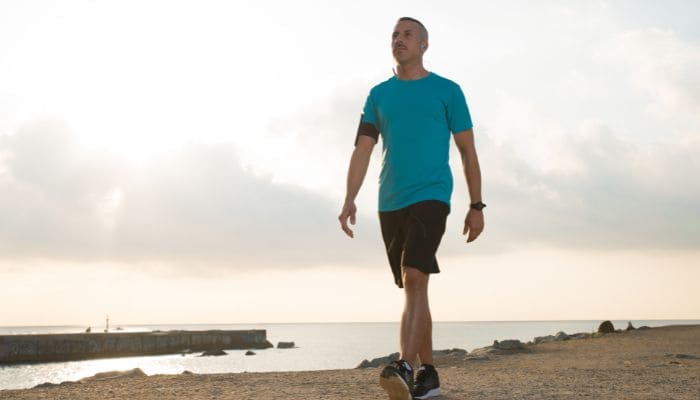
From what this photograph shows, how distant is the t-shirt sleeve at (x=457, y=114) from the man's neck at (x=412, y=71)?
Answer: 25 centimetres

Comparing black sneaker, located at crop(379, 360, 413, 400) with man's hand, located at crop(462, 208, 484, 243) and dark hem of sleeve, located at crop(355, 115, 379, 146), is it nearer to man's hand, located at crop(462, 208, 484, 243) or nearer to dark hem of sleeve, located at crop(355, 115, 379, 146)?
man's hand, located at crop(462, 208, 484, 243)

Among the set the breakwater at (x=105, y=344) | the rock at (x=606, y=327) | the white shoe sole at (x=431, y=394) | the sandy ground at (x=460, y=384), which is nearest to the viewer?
the white shoe sole at (x=431, y=394)

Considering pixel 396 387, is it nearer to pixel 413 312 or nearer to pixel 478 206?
pixel 413 312

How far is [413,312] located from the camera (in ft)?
14.6

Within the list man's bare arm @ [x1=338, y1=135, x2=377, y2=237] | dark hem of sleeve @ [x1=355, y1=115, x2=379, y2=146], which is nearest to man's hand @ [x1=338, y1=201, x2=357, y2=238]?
man's bare arm @ [x1=338, y1=135, x2=377, y2=237]

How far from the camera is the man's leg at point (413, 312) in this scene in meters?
4.38

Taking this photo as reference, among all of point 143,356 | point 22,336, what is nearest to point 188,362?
point 143,356

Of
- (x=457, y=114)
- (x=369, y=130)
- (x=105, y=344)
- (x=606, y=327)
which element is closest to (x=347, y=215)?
(x=369, y=130)

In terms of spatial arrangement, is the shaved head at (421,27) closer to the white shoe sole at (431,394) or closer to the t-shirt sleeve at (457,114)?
the t-shirt sleeve at (457,114)

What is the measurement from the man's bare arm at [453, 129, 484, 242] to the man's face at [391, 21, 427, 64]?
2.02 ft

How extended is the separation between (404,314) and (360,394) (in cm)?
122

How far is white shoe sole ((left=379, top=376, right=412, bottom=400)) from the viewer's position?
13.5 feet

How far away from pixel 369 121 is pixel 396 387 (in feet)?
6.11

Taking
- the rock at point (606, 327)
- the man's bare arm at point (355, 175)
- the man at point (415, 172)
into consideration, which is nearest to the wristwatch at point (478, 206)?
the man at point (415, 172)
